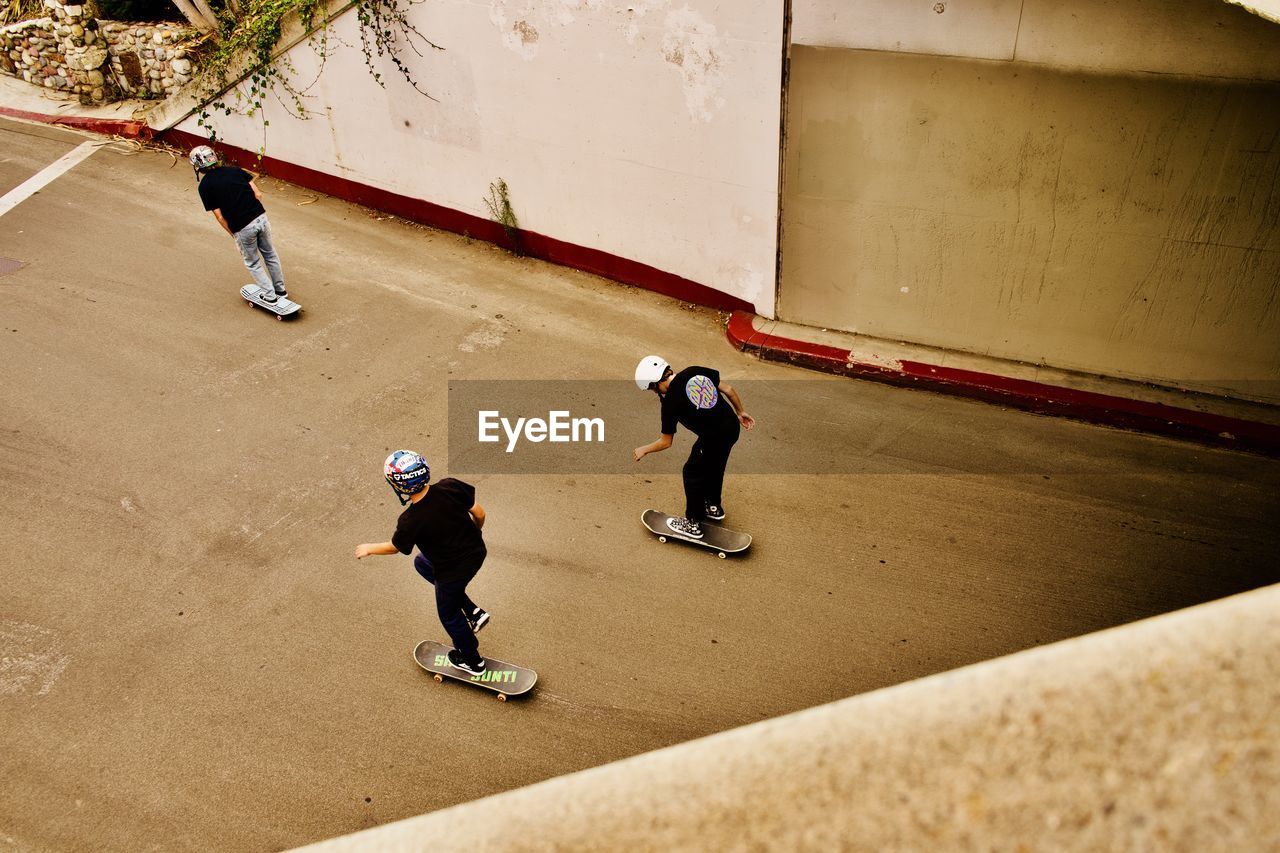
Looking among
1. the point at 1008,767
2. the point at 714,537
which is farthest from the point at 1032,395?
the point at 1008,767

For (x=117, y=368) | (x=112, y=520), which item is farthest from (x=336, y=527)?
(x=117, y=368)

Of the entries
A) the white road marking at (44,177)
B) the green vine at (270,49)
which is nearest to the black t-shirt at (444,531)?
the green vine at (270,49)

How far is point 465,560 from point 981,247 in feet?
15.9

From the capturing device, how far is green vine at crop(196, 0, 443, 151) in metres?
8.88

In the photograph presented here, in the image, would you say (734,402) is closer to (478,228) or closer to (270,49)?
(478,228)

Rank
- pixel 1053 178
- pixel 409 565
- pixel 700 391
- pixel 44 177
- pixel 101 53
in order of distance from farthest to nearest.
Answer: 1. pixel 101 53
2. pixel 44 177
3. pixel 1053 178
4. pixel 409 565
5. pixel 700 391

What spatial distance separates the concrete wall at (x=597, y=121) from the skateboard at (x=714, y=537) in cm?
290

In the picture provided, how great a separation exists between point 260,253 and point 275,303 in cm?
52

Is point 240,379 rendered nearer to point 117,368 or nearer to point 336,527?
point 117,368

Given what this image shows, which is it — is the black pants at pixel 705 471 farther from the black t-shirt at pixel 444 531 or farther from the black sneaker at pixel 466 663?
the black sneaker at pixel 466 663

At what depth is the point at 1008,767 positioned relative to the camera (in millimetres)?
1292

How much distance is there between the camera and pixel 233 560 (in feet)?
20.0

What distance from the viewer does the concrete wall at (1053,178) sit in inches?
229

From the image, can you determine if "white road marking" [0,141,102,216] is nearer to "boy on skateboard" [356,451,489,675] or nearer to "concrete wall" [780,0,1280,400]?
"boy on skateboard" [356,451,489,675]
